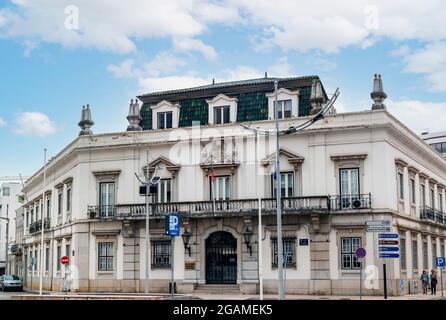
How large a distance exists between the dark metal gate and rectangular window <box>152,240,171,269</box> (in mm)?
2785

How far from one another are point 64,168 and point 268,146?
17.8 metres

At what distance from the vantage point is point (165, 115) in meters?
48.9

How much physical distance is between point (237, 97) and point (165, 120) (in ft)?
18.1

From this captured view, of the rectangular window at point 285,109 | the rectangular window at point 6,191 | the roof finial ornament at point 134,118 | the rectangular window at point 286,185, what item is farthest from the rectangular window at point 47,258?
the rectangular window at point 6,191

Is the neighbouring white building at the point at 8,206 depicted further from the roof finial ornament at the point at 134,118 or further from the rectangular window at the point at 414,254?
the rectangular window at the point at 414,254

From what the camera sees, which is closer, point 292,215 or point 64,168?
point 292,215

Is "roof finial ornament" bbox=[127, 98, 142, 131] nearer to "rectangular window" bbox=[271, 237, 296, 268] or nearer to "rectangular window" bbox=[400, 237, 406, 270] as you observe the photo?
"rectangular window" bbox=[271, 237, 296, 268]

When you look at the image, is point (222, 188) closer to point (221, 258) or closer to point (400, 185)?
point (221, 258)

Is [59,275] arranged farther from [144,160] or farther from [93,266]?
[144,160]

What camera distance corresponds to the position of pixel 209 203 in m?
44.0

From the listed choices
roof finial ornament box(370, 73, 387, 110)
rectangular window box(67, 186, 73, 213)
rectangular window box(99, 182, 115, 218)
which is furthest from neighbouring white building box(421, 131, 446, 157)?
rectangular window box(99, 182, 115, 218)

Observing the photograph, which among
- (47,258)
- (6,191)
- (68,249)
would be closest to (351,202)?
(68,249)

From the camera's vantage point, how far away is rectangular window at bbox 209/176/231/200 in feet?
146

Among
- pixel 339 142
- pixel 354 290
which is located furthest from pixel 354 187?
pixel 354 290
